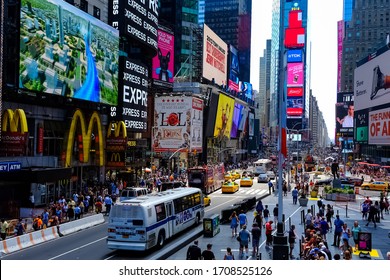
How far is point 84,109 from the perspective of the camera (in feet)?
147

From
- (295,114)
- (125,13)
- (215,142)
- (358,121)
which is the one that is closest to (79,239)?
(125,13)

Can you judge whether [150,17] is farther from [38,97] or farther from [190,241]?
[190,241]

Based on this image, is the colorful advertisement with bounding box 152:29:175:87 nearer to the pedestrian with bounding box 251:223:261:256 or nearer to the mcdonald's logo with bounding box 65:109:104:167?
the mcdonald's logo with bounding box 65:109:104:167

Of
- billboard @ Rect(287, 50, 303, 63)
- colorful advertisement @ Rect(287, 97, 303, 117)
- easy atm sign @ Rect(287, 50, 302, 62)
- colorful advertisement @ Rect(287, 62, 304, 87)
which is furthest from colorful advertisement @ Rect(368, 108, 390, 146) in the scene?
colorful advertisement @ Rect(287, 97, 303, 117)

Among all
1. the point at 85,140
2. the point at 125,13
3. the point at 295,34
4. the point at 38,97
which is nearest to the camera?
the point at 38,97

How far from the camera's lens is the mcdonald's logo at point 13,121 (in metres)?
33.2

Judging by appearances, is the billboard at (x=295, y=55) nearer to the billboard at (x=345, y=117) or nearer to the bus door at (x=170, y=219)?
the billboard at (x=345, y=117)

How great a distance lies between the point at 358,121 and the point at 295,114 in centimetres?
6129

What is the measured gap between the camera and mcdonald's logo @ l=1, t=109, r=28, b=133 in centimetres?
3316

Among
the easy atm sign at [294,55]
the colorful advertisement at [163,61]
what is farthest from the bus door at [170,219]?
the easy atm sign at [294,55]

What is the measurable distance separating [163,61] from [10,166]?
54741mm

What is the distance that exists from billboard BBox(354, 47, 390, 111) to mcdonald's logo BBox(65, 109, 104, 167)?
5765 centimetres

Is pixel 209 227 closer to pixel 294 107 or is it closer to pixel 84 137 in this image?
pixel 84 137

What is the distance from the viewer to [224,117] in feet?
333
